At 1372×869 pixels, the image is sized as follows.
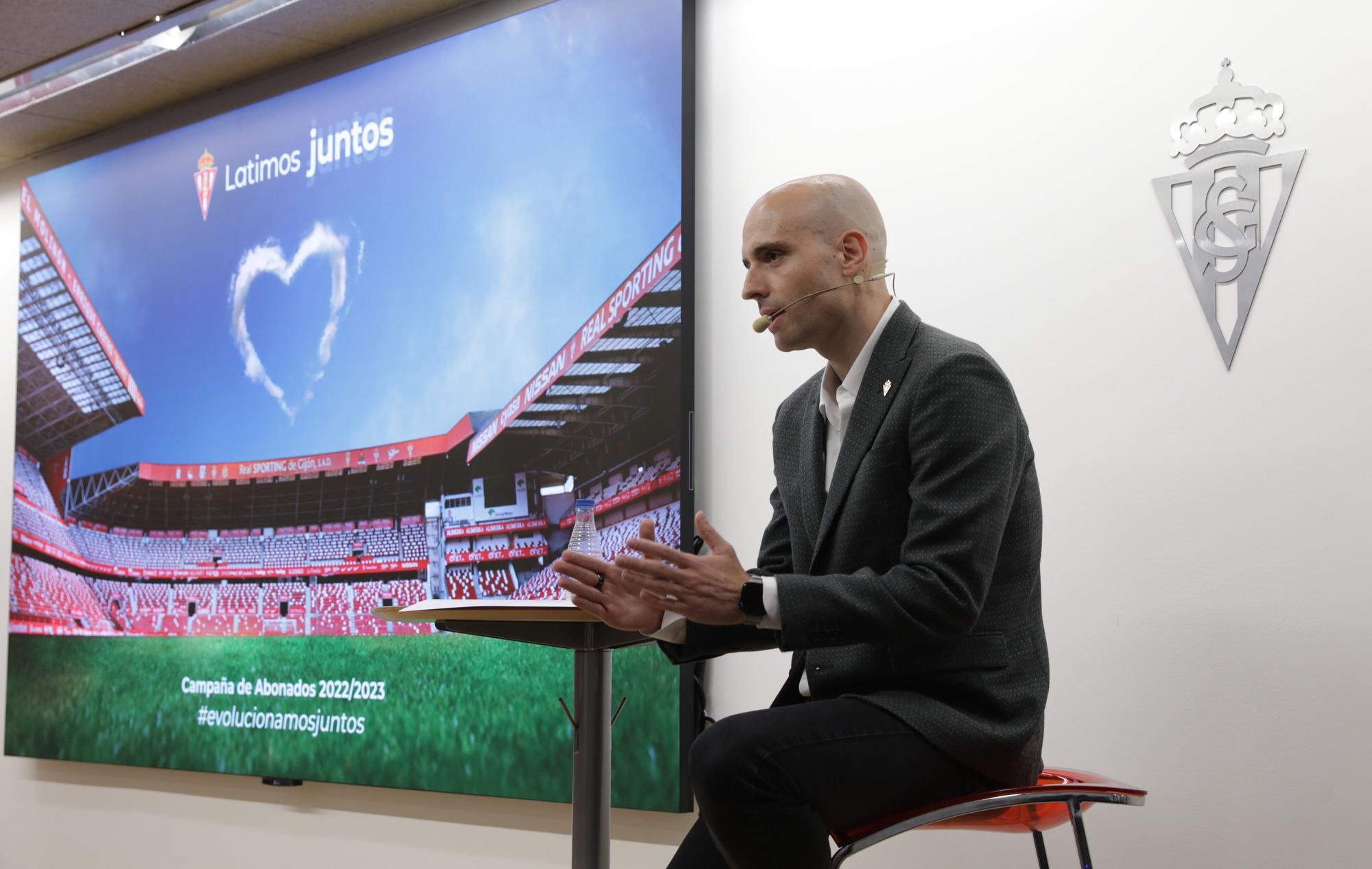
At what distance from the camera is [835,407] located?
2.04 meters

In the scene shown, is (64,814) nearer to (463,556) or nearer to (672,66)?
(463,556)

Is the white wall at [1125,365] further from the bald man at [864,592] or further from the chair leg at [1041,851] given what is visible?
the bald man at [864,592]

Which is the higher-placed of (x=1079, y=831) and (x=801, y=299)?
(x=801, y=299)

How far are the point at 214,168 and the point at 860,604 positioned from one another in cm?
392

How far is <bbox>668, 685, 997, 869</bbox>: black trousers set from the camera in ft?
5.21

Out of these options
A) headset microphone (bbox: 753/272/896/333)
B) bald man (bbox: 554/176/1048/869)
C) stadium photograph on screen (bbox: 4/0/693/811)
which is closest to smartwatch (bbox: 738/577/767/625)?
bald man (bbox: 554/176/1048/869)

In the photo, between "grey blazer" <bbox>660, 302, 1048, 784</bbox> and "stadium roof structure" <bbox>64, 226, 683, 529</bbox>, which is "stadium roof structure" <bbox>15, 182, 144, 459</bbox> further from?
"grey blazer" <bbox>660, 302, 1048, 784</bbox>

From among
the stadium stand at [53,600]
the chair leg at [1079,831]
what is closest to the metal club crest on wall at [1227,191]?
the chair leg at [1079,831]

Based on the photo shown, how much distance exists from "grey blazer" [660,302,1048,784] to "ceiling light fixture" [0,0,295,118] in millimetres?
3119

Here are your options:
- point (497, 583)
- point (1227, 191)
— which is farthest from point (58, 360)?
point (1227, 191)

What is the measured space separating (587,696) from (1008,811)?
2.85 feet

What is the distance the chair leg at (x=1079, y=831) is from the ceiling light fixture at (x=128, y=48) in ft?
11.7

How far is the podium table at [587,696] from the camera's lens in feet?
7.57

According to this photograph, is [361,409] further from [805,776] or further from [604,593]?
[805,776]
